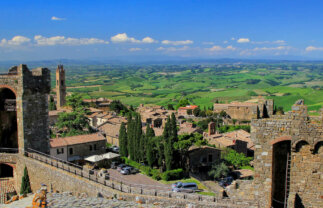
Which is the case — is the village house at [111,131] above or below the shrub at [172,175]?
above

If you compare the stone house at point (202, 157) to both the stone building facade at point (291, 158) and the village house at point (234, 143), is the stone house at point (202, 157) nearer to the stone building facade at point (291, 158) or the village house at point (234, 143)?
the village house at point (234, 143)

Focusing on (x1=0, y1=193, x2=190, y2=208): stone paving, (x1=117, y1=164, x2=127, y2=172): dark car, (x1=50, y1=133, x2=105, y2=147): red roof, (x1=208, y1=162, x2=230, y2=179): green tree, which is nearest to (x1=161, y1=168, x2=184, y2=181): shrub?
(x1=208, y1=162, x2=230, y2=179): green tree

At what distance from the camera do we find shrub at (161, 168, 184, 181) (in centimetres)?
3828

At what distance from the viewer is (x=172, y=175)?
39.0 metres

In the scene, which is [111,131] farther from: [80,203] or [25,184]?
[80,203]

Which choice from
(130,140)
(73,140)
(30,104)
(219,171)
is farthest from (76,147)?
(30,104)

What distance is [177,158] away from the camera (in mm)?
42156

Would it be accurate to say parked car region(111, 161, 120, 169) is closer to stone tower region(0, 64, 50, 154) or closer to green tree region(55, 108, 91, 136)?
green tree region(55, 108, 91, 136)

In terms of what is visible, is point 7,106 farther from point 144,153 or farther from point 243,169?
point 243,169

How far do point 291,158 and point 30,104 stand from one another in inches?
571

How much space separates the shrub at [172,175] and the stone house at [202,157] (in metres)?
3.48

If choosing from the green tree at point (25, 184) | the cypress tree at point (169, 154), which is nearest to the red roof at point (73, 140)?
the cypress tree at point (169, 154)

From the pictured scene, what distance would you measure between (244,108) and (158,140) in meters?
65.6

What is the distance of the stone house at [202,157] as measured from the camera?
43.2 m
